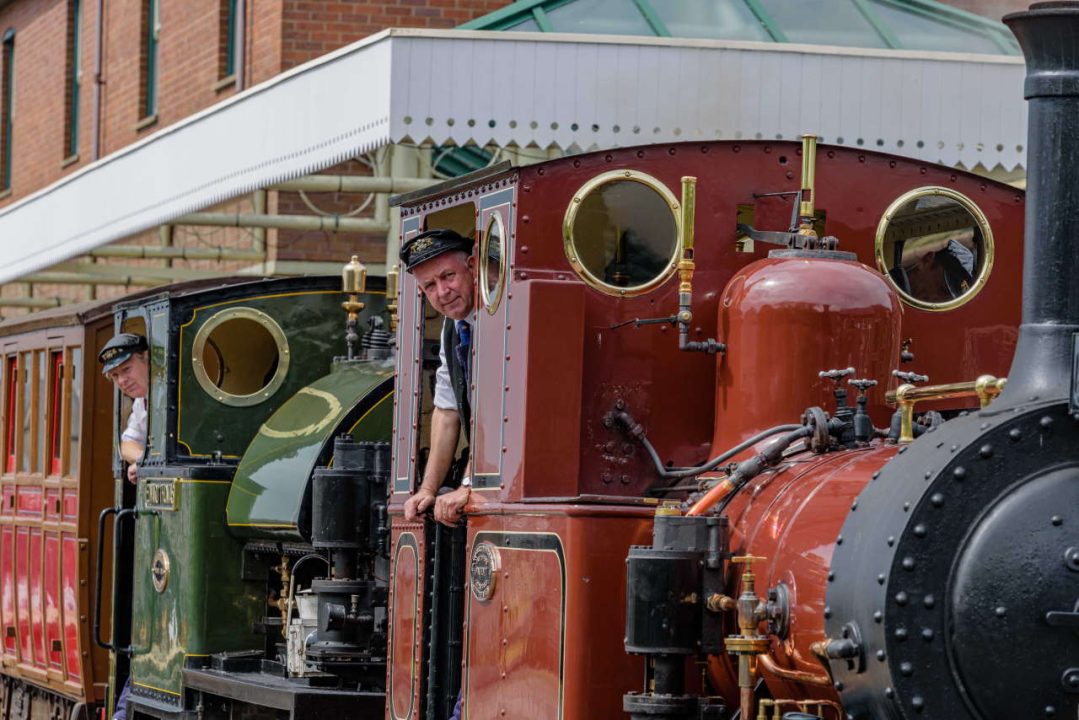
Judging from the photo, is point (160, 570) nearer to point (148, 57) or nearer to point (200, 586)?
point (200, 586)

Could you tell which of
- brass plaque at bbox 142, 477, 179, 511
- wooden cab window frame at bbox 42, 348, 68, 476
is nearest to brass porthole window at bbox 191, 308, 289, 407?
brass plaque at bbox 142, 477, 179, 511

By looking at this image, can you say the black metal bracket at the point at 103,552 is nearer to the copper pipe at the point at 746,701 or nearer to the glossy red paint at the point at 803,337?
the glossy red paint at the point at 803,337

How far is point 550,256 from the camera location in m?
5.69

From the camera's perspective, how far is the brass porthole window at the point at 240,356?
9.07 m

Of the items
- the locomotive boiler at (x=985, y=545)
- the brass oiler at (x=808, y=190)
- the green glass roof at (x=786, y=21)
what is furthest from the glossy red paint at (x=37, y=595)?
A: the locomotive boiler at (x=985, y=545)

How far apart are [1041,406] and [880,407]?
1.61 meters

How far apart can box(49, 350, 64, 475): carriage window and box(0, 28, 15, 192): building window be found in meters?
16.1

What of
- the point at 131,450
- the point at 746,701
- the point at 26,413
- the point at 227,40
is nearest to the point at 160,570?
the point at 131,450

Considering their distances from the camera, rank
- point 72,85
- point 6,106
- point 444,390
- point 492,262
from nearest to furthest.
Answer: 1. point 492,262
2. point 444,390
3. point 72,85
4. point 6,106

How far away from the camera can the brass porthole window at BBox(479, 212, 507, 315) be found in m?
5.80

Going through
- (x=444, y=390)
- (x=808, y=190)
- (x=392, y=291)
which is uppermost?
(x=808, y=190)

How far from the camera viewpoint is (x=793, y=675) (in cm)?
471

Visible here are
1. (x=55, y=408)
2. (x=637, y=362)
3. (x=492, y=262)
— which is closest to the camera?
(x=637, y=362)

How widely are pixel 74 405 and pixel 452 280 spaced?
Result: 5.06 meters
